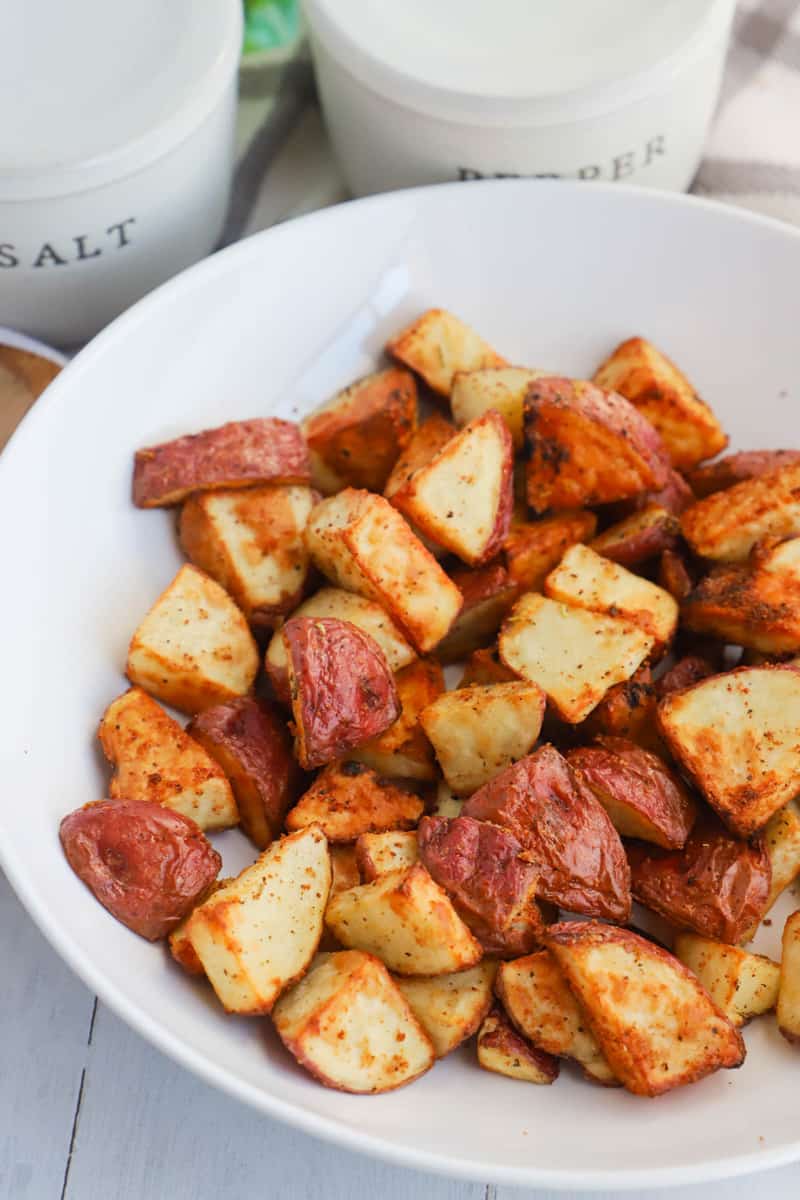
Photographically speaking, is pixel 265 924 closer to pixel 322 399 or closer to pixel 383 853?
pixel 383 853

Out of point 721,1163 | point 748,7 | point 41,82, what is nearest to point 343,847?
point 721,1163

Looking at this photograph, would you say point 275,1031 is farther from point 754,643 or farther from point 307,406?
point 307,406

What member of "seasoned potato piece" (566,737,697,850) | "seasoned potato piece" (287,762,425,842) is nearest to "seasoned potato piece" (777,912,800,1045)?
"seasoned potato piece" (566,737,697,850)

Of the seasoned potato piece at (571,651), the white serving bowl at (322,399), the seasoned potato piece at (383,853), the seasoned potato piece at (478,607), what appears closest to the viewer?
the white serving bowl at (322,399)

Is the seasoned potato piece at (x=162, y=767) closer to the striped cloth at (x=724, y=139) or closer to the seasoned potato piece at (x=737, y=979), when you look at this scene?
the seasoned potato piece at (x=737, y=979)

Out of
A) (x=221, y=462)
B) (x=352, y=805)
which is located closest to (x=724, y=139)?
(x=221, y=462)

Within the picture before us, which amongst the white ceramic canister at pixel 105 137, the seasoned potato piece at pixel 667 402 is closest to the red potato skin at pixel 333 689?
the seasoned potato piece at pixel 667 402
